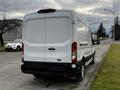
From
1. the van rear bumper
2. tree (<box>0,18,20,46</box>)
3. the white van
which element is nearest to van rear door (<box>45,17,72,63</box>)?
the white van

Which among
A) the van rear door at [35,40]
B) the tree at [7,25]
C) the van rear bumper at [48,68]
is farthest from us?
the tree at [7,25]

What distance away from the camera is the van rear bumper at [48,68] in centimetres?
877

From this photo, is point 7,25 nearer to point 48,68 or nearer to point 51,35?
point 51,35

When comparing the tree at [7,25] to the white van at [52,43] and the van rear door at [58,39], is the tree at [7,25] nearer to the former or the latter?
the white van at [52,43]

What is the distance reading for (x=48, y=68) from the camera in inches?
354

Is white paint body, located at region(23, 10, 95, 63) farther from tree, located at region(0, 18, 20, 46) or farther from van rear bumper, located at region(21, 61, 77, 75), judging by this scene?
tree, located at region(0, 18, 20, 46)

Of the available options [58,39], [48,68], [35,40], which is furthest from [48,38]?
[48,68]

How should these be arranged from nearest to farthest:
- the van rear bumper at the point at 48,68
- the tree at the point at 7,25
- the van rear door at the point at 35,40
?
the van rear bumper at the point at 48,68 < the van rear door at the point at 35,40 < the tree at the point at 7,25

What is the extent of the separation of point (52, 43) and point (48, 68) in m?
0.88

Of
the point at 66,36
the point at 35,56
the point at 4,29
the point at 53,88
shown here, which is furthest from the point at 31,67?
the point at 4,29

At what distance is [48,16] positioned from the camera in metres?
9.12

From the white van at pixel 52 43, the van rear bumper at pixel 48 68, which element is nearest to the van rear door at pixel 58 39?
the white van at pixel 52 43

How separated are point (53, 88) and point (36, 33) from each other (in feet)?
6.76

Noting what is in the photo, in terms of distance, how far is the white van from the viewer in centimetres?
881
